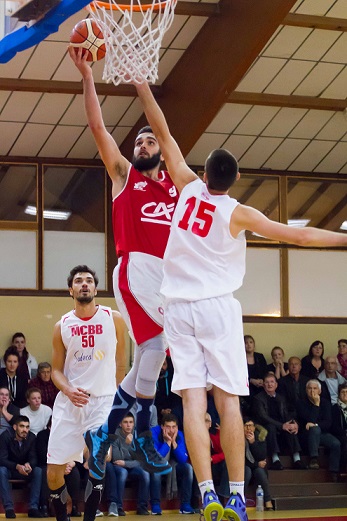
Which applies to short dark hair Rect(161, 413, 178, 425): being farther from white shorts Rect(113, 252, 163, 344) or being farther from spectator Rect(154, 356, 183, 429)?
white shorts Rect(113, 252, 163, 344)

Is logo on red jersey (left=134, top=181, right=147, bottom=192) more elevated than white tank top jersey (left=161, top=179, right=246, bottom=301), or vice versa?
logo on red jersey (left=134, top=181, right=147, bottom=192)

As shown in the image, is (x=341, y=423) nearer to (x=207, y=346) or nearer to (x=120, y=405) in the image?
(x=120, y=405)

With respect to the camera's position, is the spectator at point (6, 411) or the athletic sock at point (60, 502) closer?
the athletic sock at point (60, 502)

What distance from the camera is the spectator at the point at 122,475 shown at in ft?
47.5

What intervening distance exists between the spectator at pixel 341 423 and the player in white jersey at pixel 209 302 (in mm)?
11137

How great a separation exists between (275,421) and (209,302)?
10629mm

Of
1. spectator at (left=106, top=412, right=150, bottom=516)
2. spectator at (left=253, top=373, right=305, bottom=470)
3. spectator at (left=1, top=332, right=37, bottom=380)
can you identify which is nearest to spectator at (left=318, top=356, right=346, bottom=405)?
spectator at (left=253, top=373, right=305, bottom=470)

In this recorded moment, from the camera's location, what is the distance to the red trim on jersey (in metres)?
7.36

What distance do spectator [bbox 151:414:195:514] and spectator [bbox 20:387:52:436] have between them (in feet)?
5.54

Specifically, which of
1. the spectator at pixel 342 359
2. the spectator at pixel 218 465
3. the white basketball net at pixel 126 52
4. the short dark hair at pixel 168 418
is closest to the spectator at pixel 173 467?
the short dark hair at pixel 168 418

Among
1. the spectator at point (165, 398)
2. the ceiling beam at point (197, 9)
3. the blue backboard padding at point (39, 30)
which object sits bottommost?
the spectator at point (165, 398)

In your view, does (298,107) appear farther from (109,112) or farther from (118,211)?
(118,211)

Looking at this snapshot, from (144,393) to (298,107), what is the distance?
11240mm

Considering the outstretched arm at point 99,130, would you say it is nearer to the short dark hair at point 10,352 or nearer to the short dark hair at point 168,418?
the short dark hair at point 168,418
